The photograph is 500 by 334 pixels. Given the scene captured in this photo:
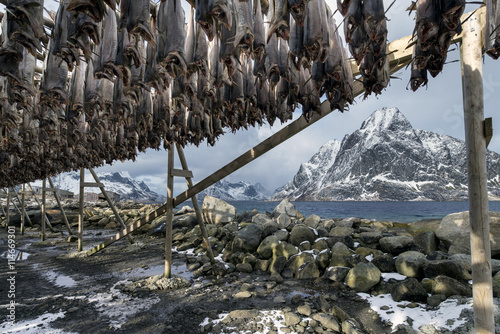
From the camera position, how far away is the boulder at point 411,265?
5699 mm

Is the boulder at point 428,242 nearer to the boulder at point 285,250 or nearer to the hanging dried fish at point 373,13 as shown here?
the boulder at point 285,250

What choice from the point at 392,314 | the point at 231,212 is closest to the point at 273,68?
the point at 392,314

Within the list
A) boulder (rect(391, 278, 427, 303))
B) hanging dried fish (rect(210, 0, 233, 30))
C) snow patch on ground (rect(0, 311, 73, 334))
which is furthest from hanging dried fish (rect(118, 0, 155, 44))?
boulder (rect(391, 278, 427, 303))

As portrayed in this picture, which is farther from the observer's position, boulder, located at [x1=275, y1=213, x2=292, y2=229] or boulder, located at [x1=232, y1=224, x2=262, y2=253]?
boulder, located at [x1=275, y1=213, x2=292, y2=229]

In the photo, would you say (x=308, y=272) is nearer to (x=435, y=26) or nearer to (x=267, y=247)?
(x=267, y=247)

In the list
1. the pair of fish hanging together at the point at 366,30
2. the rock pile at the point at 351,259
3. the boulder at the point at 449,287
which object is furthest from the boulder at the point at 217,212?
the pair of fish hanging together at the point at 366,30

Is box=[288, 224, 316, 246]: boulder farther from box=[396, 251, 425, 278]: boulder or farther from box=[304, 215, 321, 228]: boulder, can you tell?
box=[396, 251, 425, 278]: boulder

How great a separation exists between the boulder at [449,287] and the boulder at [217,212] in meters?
10.6

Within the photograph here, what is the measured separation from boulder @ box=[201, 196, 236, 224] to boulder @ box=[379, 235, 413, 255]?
8.85 m

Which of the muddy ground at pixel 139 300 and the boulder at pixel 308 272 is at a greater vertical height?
the boulder at pixel 308 272

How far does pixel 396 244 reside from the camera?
270 inches

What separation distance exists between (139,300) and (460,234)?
8.72 metres

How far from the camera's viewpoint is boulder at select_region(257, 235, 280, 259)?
8.25m

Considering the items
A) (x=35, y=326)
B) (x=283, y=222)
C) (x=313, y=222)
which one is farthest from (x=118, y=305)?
(x=313, y=222)
